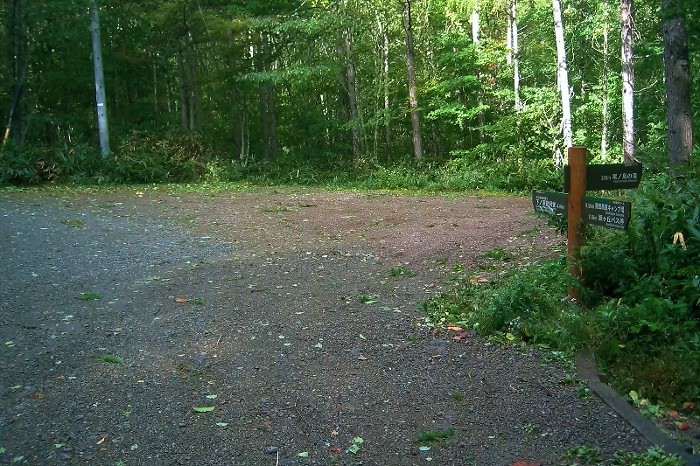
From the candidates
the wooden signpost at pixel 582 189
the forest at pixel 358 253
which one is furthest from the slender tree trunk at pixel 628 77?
the wooden signpost at pixel 582 189

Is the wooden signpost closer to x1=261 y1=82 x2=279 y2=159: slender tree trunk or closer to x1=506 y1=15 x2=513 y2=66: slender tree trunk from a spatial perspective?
x1=506 y1=15 x2=513 y2=66: slender tree trunk

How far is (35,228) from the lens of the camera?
35.6ft

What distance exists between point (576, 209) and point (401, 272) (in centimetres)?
265

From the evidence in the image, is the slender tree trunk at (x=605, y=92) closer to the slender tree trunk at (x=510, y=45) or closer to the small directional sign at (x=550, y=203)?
the slender tree trunk at (x=510, y=45)

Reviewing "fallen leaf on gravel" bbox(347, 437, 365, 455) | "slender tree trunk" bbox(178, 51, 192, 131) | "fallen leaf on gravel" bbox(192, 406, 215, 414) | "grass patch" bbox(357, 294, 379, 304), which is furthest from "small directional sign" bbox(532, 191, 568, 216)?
"slender tree trunk" bbox(178, 51, 192, 131)

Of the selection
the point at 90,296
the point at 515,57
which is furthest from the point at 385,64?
the point at 90,296

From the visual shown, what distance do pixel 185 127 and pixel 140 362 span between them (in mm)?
20232

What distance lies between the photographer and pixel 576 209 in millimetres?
5543

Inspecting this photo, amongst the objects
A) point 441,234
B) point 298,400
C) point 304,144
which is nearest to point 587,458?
point 298,400

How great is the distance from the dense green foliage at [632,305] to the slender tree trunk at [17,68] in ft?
59.3

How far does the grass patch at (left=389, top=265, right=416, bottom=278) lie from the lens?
7.56 meters

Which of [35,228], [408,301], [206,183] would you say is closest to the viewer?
[408,301]

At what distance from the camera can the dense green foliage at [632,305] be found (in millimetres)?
4371

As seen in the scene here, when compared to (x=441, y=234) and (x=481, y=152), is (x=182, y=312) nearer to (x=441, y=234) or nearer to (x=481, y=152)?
(x=441, y=234)
